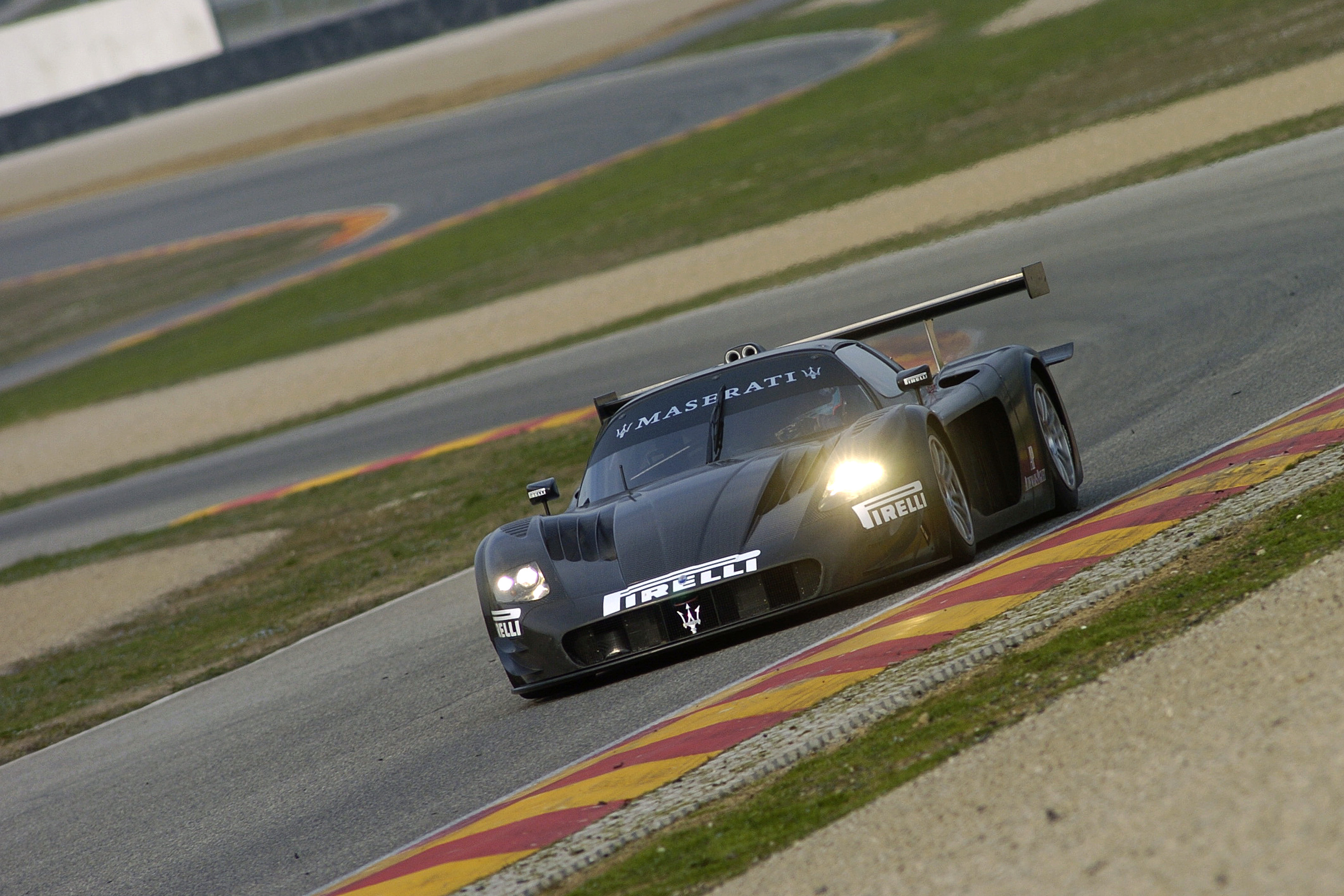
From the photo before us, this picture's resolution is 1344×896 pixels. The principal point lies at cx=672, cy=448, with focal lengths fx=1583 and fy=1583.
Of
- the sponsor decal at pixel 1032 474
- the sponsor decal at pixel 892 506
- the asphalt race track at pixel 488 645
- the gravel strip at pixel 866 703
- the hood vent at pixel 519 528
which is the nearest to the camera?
the gravel strip at pixel 866 703

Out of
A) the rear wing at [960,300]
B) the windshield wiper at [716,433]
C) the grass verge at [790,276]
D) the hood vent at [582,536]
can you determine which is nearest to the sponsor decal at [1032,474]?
the rear wing at [960,300]

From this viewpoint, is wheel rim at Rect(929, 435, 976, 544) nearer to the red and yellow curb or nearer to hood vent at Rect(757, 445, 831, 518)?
hood vent at Rect(757, 445, 831, 518)

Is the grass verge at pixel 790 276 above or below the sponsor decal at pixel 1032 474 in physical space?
below

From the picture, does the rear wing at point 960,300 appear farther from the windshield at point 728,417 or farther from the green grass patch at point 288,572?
the green grass patch at point 288,572

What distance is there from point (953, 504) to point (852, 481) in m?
0.62

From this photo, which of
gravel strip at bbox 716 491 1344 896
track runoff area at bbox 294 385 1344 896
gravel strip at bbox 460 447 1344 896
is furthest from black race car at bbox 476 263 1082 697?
gravel strip at bbox 716 491 1344 896

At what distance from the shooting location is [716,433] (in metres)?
7.25

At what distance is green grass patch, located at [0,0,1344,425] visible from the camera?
23.8 meters

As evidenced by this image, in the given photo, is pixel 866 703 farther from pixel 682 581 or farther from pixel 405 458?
pixel 405 458

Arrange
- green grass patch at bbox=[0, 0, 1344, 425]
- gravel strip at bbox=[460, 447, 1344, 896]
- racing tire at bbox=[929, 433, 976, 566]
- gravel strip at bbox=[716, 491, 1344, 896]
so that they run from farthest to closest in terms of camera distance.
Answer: green grass patch at bbox=[0, 0, 1344, 425]
racing tire at bbox=[929, 433, 976, 566]
gravel strip at bbox=[460, 447, 1344, 896]
gravel strip at bbox=[716, 491, 1344, 896]

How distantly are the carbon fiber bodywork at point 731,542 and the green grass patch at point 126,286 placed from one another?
30.6 meters

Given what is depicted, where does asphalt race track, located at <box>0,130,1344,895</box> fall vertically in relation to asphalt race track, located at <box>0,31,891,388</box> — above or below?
below

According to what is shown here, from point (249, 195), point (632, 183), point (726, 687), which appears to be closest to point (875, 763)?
point (726, 687)

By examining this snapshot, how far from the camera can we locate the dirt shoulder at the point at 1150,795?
3.08m
